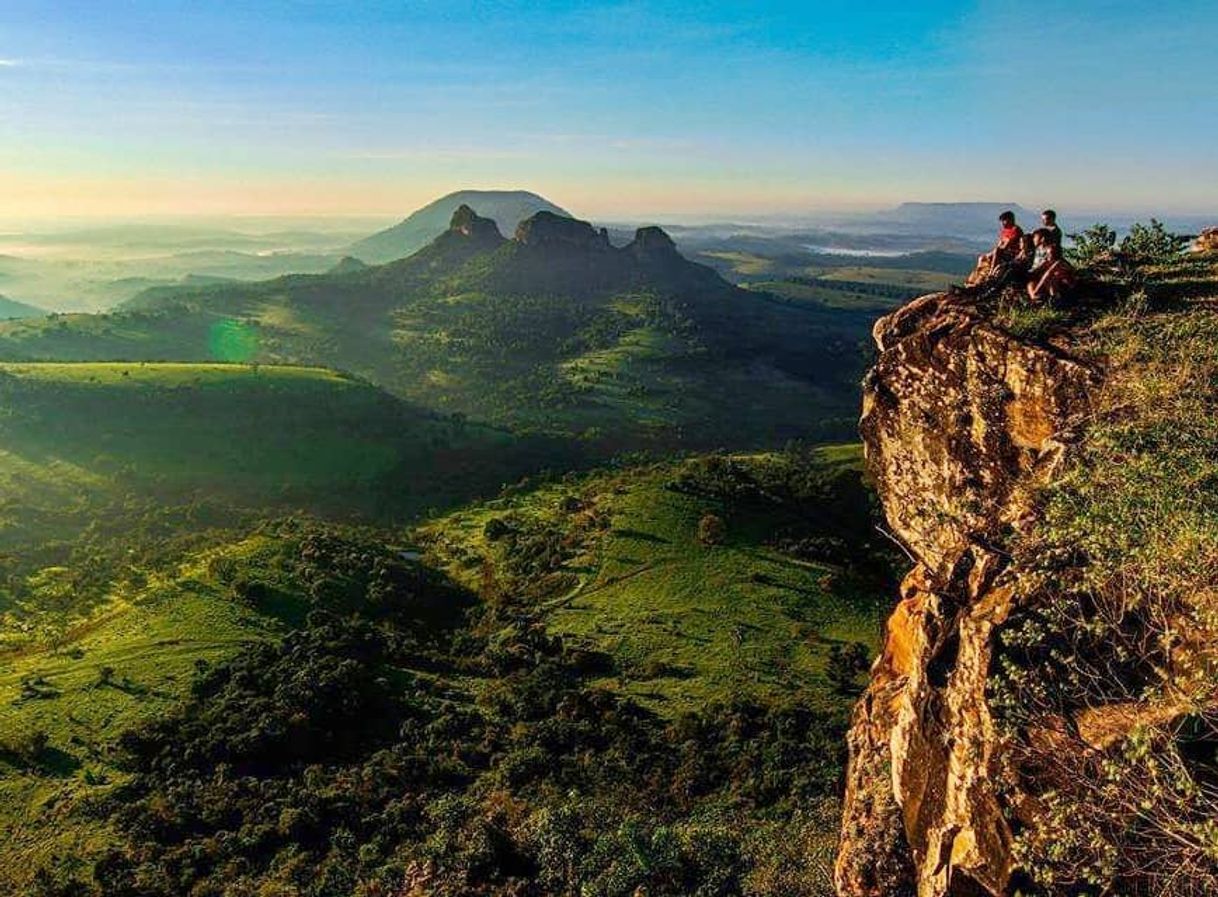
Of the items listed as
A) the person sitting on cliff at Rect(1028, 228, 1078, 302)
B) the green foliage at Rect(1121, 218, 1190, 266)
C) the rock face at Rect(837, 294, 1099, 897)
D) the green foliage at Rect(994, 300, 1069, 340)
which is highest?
the green foliage at Rect(1121, 218, 1190, 266)

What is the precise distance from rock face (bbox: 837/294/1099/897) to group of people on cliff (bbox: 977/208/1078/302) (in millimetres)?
1857

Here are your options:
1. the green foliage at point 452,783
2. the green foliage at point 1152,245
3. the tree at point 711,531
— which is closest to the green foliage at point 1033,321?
the green foliage at point 1152,245

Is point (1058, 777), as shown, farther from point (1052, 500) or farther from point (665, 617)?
point (665, 617)

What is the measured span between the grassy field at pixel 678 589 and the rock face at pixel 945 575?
3065cm

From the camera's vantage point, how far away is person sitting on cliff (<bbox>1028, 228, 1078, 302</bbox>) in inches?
869

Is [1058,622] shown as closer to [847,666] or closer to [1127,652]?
[1127,652]

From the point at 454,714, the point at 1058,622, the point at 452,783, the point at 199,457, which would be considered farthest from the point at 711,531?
the point at 199,457

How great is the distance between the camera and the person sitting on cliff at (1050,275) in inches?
869

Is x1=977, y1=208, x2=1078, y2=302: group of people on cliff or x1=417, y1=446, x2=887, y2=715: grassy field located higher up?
x1=977, y1=208, x2=1078, y2=302: group of people on cliff

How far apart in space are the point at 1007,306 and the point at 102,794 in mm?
47516

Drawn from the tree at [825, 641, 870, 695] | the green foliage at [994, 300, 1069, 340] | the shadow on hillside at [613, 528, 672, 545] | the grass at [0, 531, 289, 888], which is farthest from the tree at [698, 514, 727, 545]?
the green foliage at [994, 300, 1069, 340]

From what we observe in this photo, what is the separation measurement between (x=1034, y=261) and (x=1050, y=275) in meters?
2.28

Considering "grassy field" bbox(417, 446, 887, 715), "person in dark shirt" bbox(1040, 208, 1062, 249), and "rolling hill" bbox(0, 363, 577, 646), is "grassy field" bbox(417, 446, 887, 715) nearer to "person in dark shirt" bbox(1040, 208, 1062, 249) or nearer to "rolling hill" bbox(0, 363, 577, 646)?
"rolling hill" bbox(0, 363, 577, 646)

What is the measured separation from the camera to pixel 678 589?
67688 mm
